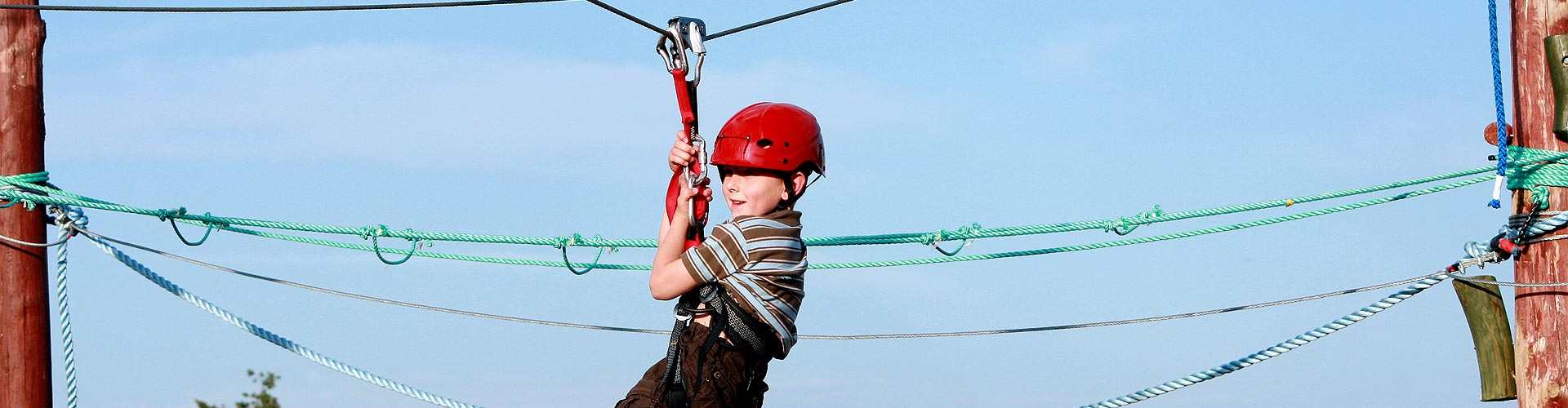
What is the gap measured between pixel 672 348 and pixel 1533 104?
9.74ft

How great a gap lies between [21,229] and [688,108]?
9.67ft

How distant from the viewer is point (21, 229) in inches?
242

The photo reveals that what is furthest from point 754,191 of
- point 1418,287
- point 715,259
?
point 1418,287

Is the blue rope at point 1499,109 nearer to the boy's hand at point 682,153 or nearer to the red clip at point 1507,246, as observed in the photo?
the red clip at point 1507,246

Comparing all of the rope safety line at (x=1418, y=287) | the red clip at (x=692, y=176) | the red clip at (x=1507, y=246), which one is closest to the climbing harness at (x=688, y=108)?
the red clip at (x=692, y=176)

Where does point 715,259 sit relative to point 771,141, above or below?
below

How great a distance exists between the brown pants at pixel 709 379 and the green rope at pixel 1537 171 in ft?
8.51

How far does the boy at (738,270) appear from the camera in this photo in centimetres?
487

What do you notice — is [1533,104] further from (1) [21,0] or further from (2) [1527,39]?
(1) [21,0]

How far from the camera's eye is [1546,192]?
203 inches

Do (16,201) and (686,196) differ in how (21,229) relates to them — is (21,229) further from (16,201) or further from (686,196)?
(686,196)

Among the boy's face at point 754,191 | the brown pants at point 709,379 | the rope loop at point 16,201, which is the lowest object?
the brown pants at point 709,379

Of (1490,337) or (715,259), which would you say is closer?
(715,259)

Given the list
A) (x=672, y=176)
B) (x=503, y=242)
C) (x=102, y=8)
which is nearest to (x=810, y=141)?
(x=672, y=176)
